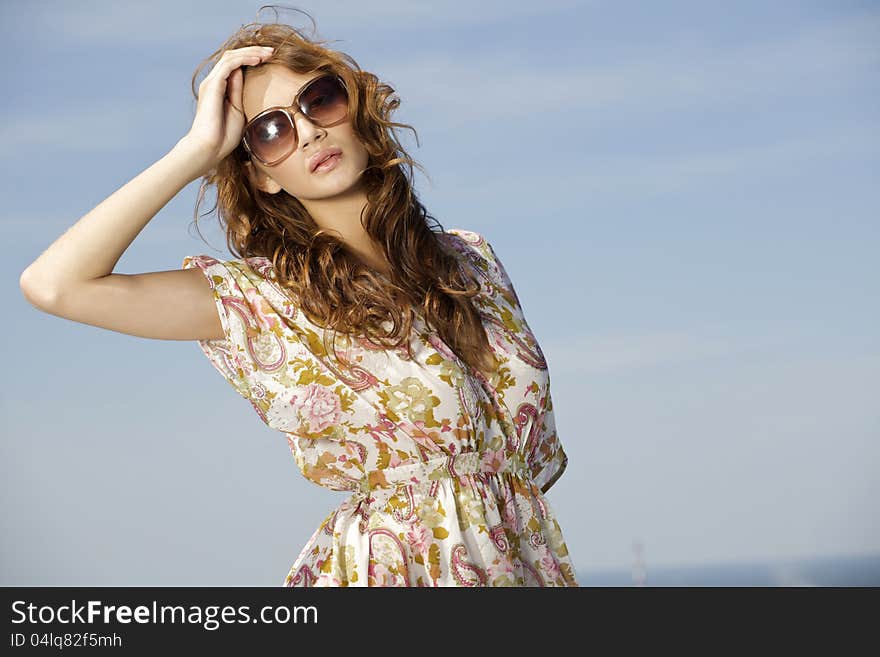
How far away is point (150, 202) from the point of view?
204 centimetres

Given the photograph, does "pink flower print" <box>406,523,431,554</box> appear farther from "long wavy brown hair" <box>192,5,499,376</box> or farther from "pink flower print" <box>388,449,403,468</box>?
"long wavy brown hair" <box>192,5,499,376</box>

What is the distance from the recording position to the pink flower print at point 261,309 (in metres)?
2.17

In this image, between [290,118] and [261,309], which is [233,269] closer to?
[261,309]

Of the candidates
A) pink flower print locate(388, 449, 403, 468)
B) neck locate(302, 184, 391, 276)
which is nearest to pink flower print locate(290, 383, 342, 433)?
pink flower print locate(388, 449, 403, 468)

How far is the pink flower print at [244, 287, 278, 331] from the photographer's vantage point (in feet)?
7.12

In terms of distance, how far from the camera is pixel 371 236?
2.35 m

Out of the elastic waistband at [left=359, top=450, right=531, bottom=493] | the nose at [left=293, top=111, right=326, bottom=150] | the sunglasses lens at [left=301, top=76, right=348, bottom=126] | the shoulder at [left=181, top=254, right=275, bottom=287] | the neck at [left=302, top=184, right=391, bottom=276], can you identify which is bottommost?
the elastic waistband at [left=359, top=450, right=531, bottom=493]

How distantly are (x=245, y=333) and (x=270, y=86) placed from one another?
480 mm

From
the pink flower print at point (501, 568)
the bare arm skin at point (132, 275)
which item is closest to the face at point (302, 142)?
the bare arm skin at point (132, 275)

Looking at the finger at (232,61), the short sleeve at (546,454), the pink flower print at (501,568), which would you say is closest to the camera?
the pink flower print at (501,568)

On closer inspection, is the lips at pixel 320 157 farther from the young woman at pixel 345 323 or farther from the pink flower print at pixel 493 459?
the pink flower print at pixel 493 459

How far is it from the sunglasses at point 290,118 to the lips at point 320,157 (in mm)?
44
